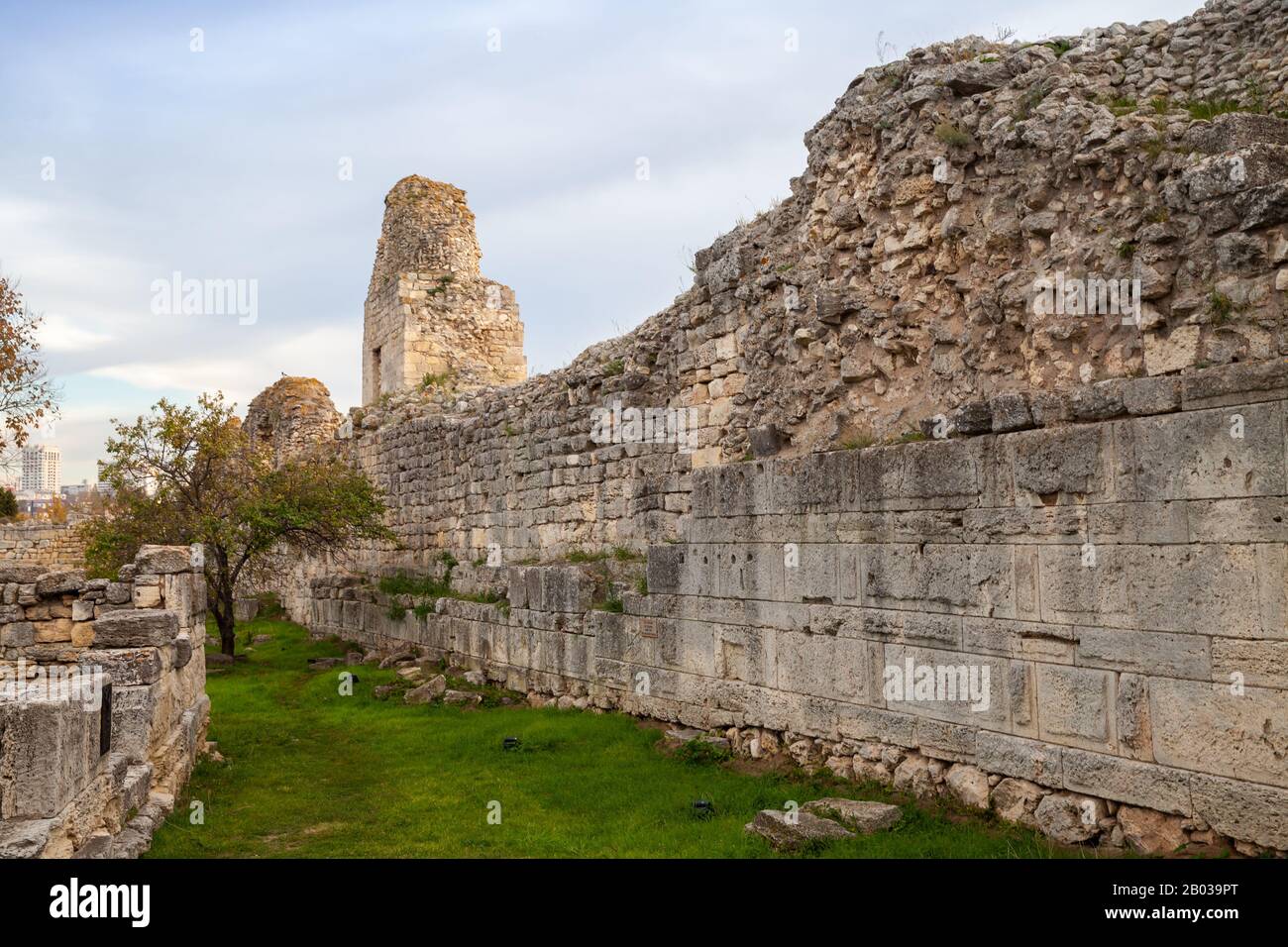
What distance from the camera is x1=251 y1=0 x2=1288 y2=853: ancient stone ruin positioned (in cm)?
565

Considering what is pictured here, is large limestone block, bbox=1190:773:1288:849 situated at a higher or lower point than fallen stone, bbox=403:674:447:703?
higher

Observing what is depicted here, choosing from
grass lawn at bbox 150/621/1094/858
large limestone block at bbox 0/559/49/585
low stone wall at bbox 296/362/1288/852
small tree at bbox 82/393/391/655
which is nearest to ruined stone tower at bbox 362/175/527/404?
small tree at bbox 82/393/391/655

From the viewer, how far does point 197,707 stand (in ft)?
34.0

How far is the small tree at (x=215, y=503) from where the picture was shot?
16.9m

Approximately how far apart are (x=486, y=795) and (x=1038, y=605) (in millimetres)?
4622

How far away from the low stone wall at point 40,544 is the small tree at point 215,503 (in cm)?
1674

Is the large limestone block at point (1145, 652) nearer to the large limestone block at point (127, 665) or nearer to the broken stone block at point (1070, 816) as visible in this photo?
the broken stone block at point (1070, 816)

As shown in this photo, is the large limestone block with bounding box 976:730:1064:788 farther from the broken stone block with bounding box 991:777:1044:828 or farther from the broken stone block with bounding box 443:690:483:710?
the broken stone block with bounding box 443:690:483:710

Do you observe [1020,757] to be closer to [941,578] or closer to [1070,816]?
[1070,816]

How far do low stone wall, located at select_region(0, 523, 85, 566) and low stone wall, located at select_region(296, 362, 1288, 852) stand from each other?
28714 mm

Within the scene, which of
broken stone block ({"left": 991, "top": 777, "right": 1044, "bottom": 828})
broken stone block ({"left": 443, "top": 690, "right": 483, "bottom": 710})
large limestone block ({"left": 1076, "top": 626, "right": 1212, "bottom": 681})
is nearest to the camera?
large limestone block ({"left": 1076, "top": 626, "right": 1212, "bottom": 681})

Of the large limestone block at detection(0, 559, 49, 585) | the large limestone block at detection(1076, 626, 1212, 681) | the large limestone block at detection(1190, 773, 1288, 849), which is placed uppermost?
the large limestone block at detection(0, 559, 49, 585)

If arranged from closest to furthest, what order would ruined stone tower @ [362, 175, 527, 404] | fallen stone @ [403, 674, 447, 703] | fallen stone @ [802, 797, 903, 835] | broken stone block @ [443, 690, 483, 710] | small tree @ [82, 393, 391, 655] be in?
fallen stone @ [802, 797, 903, 835] < broken stone block @ [443, 690, 483, 710] < fallen stone @ [403, 674, 447, 703] < small tree @ [82, 393, 391, 655] < ruined stone tower @ [362, 175, 527, 404]
